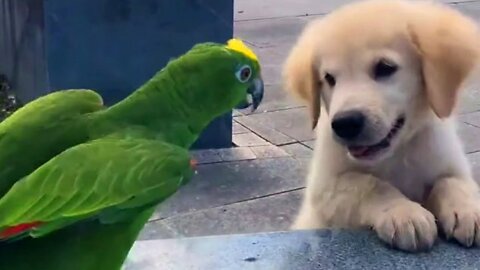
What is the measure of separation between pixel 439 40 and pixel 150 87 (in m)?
1.39

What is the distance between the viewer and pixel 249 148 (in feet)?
20.1

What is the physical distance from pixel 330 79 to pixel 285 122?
3.88 meters

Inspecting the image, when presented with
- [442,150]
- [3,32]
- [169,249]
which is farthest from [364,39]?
[3,32]

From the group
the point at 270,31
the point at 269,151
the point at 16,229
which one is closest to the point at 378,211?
the point at 16,229

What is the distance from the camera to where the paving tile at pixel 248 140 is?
623 centimetres

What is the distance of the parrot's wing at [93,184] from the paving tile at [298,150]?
14.7 ft

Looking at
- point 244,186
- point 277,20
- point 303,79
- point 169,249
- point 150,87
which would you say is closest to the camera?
point 150,87

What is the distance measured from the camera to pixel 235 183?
18.1 ft

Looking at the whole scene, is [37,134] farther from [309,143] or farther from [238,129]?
[238,129]

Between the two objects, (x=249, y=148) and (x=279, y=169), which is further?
(x=249, y=148)

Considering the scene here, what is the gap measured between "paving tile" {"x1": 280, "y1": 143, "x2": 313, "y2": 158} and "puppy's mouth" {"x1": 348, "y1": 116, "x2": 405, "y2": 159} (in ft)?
10.6

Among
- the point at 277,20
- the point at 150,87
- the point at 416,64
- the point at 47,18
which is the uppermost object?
the point at 150,87

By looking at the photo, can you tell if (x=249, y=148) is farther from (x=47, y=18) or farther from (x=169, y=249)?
(x=169, y=249)

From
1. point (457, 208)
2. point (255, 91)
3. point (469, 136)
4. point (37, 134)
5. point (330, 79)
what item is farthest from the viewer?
point (469, 136)
